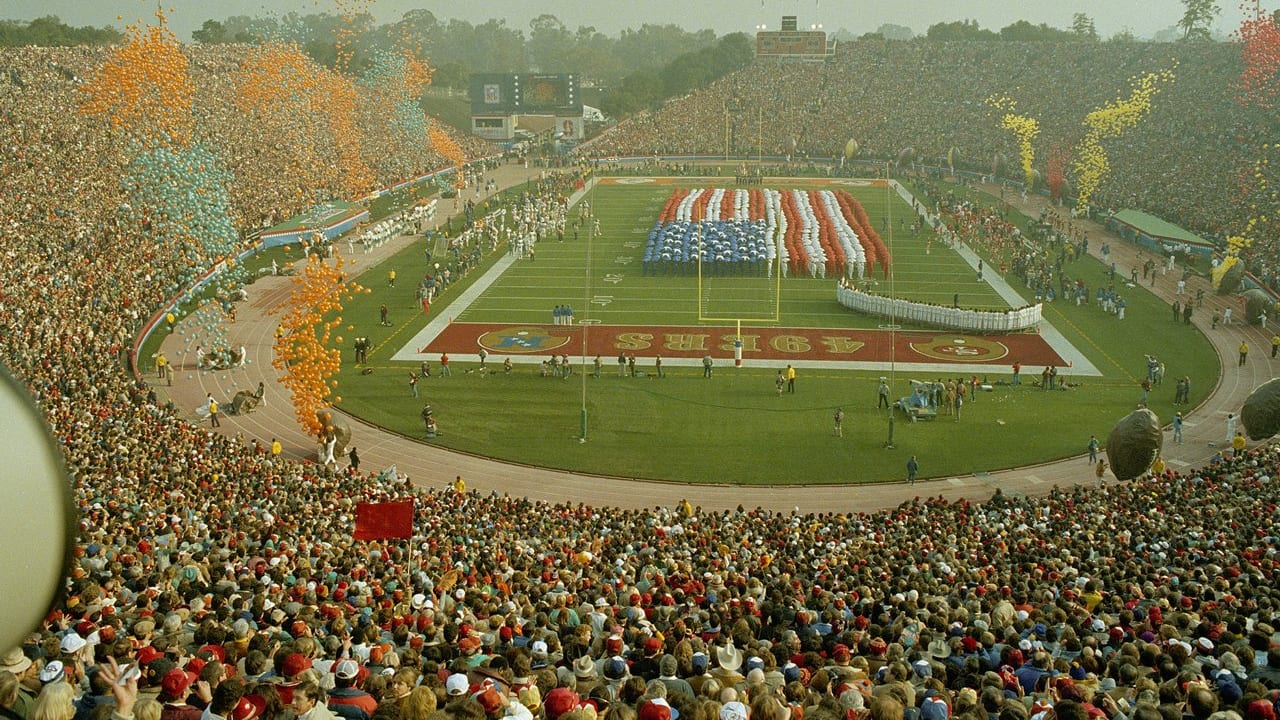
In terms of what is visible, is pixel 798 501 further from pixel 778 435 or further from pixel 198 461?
pixel 198 461

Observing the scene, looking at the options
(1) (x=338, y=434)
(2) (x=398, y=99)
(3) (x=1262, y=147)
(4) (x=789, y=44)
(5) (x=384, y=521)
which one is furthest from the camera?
(4) (x=789, y=44)

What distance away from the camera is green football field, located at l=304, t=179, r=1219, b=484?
90.6 feet

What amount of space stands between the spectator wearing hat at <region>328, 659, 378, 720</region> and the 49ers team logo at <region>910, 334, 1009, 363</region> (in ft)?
98.5

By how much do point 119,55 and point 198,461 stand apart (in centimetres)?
3809

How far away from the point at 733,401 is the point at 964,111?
2860 inches

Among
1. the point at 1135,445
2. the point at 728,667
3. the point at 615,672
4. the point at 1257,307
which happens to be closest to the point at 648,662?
the point at 615,672

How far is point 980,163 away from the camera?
279ft

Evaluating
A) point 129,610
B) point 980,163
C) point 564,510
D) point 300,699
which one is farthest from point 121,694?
point 980,163

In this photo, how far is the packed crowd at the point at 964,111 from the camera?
67688 mm

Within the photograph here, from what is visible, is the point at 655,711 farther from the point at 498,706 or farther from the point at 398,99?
the point at 398,99

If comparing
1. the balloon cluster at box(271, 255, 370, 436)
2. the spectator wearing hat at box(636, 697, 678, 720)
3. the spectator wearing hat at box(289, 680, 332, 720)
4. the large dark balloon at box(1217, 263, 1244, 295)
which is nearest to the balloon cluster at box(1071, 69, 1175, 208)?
the large dark balloon at box(1217, 263, 1244, 295)

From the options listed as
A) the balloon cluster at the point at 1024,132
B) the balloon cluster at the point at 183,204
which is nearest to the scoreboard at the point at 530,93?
the balloon cluster at the point at 1024,132

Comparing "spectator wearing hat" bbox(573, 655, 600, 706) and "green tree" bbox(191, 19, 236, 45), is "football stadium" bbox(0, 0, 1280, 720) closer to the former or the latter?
"spectator wearing hat" bbox(573, 655, 600, 706)

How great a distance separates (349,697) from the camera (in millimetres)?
7738
